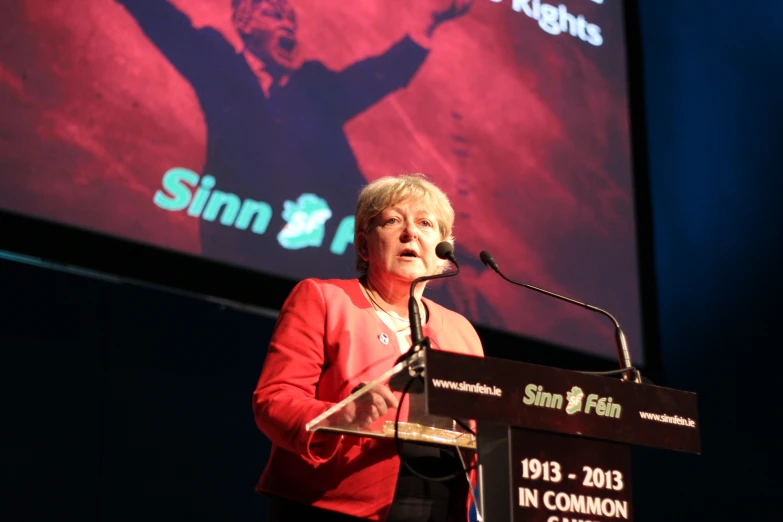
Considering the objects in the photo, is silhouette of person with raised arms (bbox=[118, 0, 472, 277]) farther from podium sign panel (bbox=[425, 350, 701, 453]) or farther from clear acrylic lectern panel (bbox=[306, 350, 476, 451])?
podium sign panel (bbox=[425, 350, 701, 453])

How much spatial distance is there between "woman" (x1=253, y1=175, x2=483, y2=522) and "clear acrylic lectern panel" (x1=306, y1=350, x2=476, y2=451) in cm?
2

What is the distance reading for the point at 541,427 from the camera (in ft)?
5.25

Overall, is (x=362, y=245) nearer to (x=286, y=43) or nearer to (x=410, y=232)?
(x=410, y=232)

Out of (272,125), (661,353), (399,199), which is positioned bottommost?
(399,199)

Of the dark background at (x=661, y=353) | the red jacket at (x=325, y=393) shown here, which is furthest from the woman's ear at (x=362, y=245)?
the dark background at (x=661, y=353)

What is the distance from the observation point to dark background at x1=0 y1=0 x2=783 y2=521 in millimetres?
3160

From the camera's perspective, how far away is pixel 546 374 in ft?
5.27

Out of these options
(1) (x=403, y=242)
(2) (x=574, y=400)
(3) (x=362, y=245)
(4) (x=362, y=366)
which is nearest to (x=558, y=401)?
(2) (x=574, y=400)

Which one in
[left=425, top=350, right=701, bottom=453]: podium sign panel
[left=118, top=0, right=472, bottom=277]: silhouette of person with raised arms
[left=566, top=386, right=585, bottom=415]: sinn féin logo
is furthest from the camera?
[left=118, top=0, right=472, bottom=277]: silhouette of person with raised arms

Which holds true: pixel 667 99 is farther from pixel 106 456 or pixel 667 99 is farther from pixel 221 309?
pixel 106 456

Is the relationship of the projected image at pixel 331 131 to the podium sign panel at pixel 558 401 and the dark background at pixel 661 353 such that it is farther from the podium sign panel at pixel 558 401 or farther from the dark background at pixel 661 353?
the podium sign panel at pixel 558 401

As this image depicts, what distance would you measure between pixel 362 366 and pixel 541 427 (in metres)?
0.48

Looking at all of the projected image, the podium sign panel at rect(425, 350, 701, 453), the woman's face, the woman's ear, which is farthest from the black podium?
the projected image

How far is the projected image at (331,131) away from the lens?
306 centimetres
